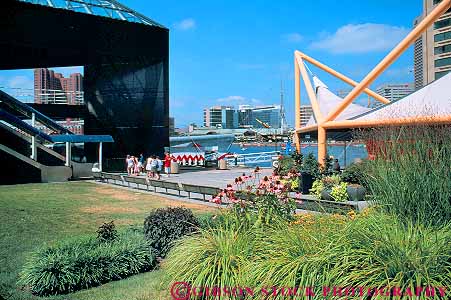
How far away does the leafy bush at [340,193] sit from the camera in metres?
14.8

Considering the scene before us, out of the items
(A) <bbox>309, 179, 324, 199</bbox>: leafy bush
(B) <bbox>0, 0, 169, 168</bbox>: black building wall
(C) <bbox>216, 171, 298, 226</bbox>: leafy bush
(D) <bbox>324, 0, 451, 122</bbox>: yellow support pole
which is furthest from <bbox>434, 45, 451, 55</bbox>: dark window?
(C) <bbox>216, 171, 298, 226</bbox>: leafy bush

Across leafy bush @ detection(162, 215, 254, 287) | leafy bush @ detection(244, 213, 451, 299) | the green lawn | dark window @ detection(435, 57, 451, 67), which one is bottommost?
the green lawn

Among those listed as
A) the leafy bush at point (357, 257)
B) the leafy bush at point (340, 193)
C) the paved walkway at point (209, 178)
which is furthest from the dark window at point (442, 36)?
the leafy bush at point (357, 257)

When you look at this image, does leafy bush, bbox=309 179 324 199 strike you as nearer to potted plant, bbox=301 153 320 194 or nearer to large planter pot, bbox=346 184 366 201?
potted plant, bbox=301 153 320 194

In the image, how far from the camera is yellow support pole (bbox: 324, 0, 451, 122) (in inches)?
994

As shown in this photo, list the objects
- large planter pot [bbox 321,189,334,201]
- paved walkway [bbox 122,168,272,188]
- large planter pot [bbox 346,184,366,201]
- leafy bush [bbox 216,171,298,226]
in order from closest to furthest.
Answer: leafy bush [bbox 216,171,298,226], large planter pot [bbox 346,184,366,201], large planter pot [bbox 321,189,334,201], paved walkway [bbox 122,168,272,188]

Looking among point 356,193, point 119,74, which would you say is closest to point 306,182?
point 356,193

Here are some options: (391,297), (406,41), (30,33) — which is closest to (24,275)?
(391,297)

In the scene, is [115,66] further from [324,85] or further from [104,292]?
[104,292]

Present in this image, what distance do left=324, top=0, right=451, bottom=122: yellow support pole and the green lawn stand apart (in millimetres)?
13003

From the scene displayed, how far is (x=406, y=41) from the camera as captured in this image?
84.9 feet

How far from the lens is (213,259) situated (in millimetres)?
5199

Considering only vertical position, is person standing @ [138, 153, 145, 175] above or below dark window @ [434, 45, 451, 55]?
below

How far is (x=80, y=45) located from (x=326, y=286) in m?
33.4
